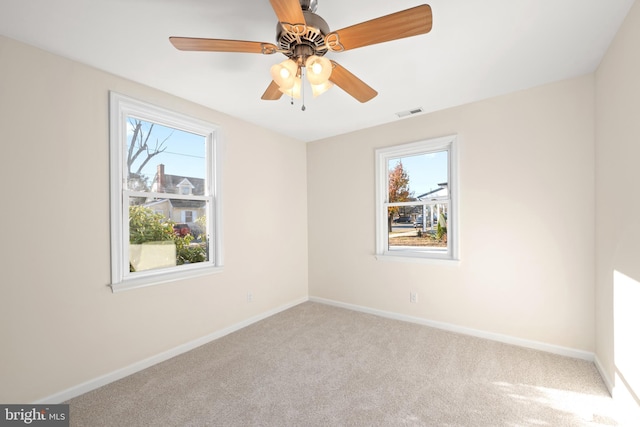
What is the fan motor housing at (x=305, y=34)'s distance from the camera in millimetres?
1380

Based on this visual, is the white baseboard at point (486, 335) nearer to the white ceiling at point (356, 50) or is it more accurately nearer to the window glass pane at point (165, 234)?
the window glass pane at point (165, 234)

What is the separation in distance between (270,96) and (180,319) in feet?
7.62

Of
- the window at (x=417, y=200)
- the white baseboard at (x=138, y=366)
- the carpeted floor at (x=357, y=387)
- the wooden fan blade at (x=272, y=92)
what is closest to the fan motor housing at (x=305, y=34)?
the wooden fan blade at (x=272, y=92)

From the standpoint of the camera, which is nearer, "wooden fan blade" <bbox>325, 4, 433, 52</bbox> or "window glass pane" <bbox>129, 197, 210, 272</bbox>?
"wooden fan blade" <bbox>325, 4, 433, 52</bbox>

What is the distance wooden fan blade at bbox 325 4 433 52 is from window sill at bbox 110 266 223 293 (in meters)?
2.45

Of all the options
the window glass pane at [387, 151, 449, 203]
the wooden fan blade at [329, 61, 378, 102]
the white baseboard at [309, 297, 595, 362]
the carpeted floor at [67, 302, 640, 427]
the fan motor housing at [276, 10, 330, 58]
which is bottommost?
the carpeted floor at [67, 302, 640, 427]

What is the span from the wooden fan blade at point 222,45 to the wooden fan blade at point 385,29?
1.17 ft

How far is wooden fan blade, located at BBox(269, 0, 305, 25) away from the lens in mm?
1199

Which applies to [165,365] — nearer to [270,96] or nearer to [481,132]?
[270,96]

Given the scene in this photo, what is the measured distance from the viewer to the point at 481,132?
2.94m

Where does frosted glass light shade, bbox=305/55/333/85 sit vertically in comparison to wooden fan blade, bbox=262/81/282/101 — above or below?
below

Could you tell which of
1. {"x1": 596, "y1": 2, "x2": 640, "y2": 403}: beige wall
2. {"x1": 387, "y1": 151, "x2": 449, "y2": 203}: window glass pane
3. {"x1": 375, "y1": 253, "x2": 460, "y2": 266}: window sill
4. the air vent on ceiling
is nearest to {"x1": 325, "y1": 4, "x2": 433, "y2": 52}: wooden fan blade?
{"x1": 596, "y1": 2, "x2": 640, "y2": 403}: beige wall

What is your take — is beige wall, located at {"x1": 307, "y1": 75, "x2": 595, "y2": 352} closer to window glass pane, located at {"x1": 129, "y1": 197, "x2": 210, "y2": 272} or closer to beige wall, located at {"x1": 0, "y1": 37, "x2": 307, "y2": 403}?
window glass pane, located at {"x1": 129, "y1": 197, "x2": 210, "y2": 272}

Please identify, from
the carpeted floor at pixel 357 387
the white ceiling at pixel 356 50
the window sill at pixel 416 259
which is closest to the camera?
the white ceiling at pixel 356 50
